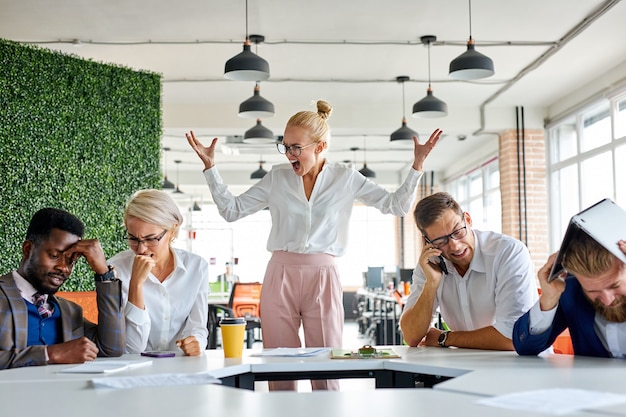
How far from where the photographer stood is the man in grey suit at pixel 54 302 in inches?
85.4

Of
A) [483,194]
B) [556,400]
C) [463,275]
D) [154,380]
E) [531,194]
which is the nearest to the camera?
[556,400]

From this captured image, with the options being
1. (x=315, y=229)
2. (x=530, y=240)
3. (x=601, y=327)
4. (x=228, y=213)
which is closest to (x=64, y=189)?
(x=228, y=213)

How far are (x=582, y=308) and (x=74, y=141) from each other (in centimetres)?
504

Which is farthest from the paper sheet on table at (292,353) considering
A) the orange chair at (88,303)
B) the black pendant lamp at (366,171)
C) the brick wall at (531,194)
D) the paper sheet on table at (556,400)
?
the black pendant lamp at (366,171)

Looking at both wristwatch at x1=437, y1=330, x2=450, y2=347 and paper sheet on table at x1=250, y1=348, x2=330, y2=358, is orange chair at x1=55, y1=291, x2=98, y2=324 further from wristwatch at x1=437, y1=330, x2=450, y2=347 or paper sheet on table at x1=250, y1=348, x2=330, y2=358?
wristwatch at x1=437, y1=330, x2=450, y2=347

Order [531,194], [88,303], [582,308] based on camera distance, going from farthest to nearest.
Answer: [531,194] → [88,303] → [582,308]

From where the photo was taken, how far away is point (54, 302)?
2.40 m

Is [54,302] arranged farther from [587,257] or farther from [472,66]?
[472,66]

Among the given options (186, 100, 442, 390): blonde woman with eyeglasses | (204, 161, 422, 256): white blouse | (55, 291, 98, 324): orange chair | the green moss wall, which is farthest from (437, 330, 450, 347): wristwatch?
the green moss wall

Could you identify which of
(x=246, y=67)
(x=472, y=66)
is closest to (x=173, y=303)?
(x=246, y=67)

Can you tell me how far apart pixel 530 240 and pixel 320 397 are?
9.23 meters

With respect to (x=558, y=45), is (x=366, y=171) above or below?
below

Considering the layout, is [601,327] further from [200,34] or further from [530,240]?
[530,240]

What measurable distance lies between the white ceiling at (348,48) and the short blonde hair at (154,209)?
3875 millimetres
